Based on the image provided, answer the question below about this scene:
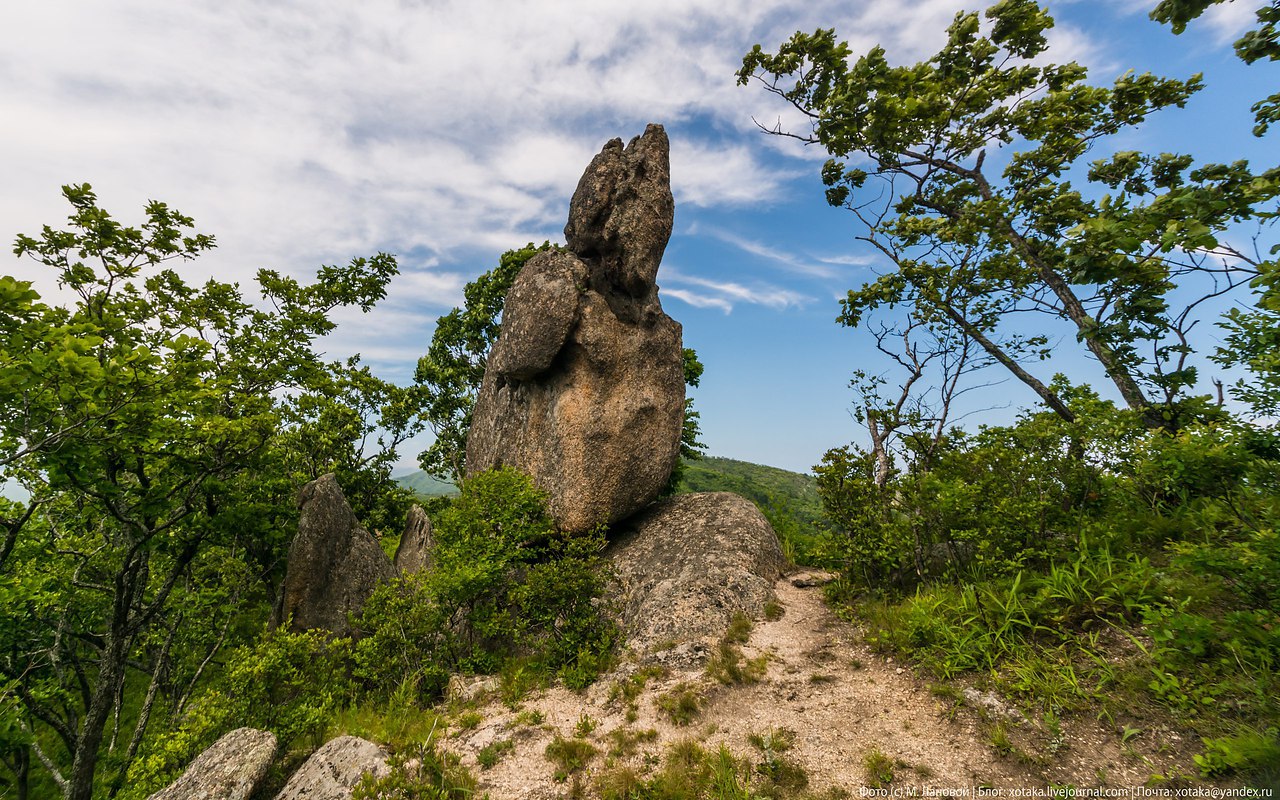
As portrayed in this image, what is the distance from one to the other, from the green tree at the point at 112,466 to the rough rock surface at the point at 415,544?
4.66 meters

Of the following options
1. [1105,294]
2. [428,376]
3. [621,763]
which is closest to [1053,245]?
[1105,294]

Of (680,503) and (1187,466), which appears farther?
(680,503)

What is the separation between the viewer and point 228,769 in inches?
306

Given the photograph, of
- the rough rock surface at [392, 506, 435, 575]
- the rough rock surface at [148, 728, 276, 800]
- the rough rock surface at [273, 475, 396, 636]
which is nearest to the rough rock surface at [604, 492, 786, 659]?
the rough rock surface at [392, 506, 435, 575]

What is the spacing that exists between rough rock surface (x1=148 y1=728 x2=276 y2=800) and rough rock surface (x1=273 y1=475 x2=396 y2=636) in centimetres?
478

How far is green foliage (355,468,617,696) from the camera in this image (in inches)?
439

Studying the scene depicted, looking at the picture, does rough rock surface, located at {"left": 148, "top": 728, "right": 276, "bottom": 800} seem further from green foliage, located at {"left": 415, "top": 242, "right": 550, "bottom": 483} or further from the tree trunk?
green foliage, located at {"left": 415, "top": 242, "right": 550, "bottom": 483}

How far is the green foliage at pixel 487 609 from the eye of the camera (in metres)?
Result: 11.1

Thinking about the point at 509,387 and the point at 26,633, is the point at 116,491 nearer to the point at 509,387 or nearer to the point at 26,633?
the point at 26,633

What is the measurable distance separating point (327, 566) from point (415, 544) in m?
3.43

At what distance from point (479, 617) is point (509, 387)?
8208 millimetres

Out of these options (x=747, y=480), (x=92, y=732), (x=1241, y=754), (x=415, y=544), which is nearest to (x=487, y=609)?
(x=415, y=544)

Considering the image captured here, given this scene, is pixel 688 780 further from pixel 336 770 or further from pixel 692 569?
pixel 692 569

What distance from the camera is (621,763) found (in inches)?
307
